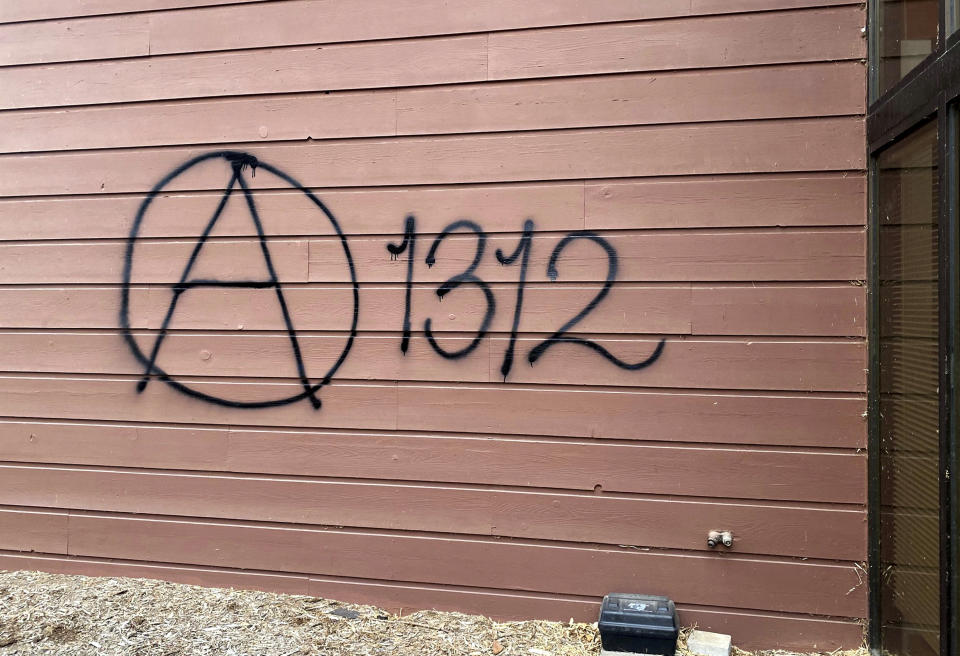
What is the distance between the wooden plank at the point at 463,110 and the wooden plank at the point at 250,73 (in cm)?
5

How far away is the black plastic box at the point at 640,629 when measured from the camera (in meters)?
2.97

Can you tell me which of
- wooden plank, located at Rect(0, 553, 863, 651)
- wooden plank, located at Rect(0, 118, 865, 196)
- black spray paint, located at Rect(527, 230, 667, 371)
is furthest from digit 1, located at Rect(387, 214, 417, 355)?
wooden plank, located at Rect(0, 553, 863, 651)

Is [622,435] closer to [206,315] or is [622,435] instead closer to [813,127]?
[813,127]

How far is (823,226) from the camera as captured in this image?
10.2 ft

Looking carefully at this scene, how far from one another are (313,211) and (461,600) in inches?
70.2

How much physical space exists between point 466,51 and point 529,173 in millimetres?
584

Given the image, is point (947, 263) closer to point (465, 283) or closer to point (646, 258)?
point (646, 258)

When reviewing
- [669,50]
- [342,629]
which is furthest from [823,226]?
[342,629]

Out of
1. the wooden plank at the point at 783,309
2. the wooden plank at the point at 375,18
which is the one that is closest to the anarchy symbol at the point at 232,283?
the wooden plank at the point at 375,18

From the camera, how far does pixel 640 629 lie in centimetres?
299

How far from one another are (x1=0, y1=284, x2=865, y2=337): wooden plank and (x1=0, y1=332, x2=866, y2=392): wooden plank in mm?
54

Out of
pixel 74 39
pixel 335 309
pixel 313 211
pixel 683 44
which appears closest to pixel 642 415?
pixel 335 309

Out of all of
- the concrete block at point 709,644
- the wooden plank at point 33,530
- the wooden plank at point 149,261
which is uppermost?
the wooden plank at point 149,261

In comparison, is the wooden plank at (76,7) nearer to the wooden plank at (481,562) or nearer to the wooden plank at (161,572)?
the wooden plank at (481,562)
